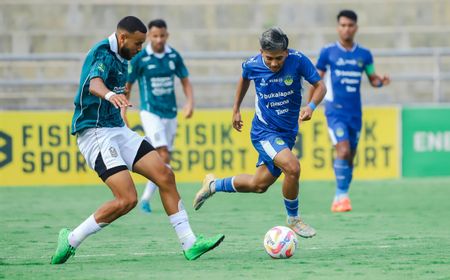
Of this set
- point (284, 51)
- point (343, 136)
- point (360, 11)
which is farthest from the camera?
point (360, 11)

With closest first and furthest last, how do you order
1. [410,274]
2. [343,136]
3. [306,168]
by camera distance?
[410,274] < [343,136] < [306,168]

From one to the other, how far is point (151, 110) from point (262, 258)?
17.5 feet

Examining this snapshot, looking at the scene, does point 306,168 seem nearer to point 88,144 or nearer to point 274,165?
point 274,165

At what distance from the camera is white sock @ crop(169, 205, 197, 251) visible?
348 inches

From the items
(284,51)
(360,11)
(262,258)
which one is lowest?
(262,258)

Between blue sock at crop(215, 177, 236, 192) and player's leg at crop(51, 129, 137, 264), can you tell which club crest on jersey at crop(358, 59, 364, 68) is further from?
player's leg at crop(51, 129, 137, 264)

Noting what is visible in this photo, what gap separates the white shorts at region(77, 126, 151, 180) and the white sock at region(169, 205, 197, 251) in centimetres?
55

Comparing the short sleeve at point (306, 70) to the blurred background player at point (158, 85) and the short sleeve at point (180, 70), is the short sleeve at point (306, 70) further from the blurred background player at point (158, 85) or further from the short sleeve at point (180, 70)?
the short sleeve at point (180, 70)

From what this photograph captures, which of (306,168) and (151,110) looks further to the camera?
(306,168)

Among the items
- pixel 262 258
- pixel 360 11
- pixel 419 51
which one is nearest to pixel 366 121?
pixel 419 51

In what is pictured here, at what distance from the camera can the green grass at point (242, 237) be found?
27.1ft

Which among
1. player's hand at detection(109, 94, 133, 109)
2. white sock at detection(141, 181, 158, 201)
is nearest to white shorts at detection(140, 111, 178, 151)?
white sock at detection(141, 181, 158, 201)

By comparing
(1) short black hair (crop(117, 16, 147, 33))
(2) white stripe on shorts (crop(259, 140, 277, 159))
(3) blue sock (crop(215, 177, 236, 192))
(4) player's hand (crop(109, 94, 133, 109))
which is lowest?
(3) blue sock (crop(215, 177, 236, 192))

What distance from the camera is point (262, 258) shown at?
9.02 metres
